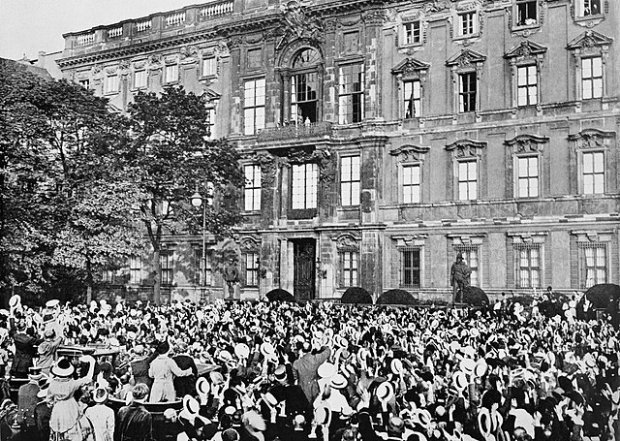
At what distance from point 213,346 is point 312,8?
1762cm

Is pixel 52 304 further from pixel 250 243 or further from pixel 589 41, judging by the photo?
pixel 589 41

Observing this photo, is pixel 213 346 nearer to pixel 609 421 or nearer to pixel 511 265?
pixel 609 421

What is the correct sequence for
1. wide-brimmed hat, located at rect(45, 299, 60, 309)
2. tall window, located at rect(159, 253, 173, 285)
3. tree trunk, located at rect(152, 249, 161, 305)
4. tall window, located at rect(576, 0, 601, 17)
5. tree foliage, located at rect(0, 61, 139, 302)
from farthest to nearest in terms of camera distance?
tall window, located at rect(159, 253, 173, 285) < tree trunk, located at rect(152, 249, 161, 305) < tall window, located at rect(576, 0, 601, 17) < wide-brimmed hat, located at rect(45, 299, 60, 309) < tree foliage, located at rect(0, 61, 139, 302)

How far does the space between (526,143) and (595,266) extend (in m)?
7.17

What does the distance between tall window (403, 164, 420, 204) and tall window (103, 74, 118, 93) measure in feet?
34.2

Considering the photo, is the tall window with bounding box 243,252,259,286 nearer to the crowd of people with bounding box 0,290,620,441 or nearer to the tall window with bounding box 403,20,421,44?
the tall window with bounding box 403,20,421,44

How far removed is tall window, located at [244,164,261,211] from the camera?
29.3 m

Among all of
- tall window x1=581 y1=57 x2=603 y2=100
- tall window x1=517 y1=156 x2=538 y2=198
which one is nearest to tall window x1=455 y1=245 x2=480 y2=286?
tall window x1=517 y1=156 x2=538 y2=198

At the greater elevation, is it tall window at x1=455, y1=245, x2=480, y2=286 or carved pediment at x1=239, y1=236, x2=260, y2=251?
carved pediment at x1=239, y1=236, x2=260, y2=251

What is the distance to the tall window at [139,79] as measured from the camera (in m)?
23.6

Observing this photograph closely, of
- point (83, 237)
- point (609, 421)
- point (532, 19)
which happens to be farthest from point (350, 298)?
point (609, 421)

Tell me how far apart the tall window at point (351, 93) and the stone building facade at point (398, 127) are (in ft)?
0.21

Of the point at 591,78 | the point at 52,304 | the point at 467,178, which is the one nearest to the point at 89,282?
the point at 52,304

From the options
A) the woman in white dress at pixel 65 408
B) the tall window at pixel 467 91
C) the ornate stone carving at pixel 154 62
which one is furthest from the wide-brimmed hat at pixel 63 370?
the tall window at pixel 467 91
